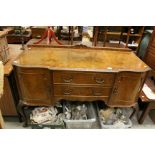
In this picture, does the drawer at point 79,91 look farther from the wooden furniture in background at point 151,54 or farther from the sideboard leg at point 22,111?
the wooden furniture in background at point 151,54

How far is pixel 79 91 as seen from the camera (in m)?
1.34

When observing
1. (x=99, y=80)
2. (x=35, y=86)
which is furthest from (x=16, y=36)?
(x=99, y=80)

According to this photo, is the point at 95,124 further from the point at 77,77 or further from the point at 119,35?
the point at 119,35

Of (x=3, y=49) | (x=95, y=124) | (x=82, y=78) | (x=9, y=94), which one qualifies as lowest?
(x=95, y=124)

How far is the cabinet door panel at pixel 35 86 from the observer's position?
1.23 meters

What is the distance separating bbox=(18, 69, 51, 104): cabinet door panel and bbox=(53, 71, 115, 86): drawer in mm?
88

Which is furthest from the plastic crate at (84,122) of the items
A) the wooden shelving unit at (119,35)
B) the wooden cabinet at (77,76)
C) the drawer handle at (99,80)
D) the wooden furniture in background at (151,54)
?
the wooden furniture in background at (151,54)

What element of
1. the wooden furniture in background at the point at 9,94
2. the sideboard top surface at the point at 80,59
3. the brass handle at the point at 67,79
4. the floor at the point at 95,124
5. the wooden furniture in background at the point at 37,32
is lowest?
the floor at the point at 95,124

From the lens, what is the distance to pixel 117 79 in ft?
4.16

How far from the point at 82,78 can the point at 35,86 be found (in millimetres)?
408

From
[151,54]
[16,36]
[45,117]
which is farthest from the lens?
[16,36]

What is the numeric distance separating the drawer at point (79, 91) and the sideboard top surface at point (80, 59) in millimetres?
188

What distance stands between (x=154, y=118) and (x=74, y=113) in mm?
976

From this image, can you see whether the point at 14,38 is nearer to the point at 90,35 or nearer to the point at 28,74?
the point at 90,35
